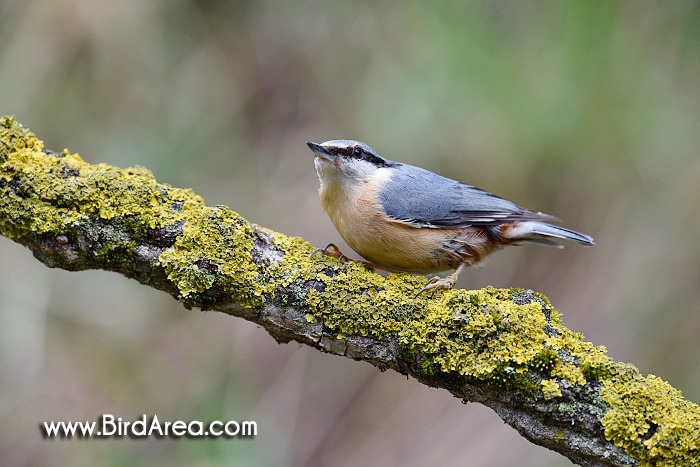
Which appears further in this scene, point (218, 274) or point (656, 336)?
point (656, 336)

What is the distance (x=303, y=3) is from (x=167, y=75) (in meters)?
1.13

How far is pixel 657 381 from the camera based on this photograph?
1993 mm

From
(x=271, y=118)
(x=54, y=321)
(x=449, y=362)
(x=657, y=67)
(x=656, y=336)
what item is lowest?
(x=54, y=321)

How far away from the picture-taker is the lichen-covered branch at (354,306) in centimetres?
192

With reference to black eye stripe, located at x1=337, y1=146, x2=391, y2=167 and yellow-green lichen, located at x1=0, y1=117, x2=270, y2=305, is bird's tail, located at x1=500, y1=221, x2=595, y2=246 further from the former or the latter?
yellow-green lichen, located at x1=0, y1=117, x2=270, y2=305

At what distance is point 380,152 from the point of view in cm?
432

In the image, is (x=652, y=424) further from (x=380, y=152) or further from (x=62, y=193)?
(x=380, y=152)

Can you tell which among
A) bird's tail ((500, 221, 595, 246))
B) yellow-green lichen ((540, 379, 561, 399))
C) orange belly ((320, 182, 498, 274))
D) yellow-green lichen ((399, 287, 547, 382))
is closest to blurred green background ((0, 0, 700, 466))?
bird's tail ((500, 221, 595, 246))

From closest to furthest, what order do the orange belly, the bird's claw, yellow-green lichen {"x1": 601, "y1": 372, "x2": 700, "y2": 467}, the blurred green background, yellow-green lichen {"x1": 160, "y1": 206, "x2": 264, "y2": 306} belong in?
1. yellow-green lichen {"x1": 601, "y1": 372, "x2": 700, "y2": 467}
2. yellow-green lichen {"x1": 160, "y1": 206, "x2": 264, "y2": 306}
3. the bird's claw
4. the orange belly
5. the blurred green background

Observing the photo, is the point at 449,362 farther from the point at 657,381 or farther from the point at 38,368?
the point at 38,368

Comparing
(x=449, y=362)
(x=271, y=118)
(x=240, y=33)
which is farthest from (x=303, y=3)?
(x=449, y=362)

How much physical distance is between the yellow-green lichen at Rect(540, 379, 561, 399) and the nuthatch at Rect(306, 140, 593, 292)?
798 millimetres

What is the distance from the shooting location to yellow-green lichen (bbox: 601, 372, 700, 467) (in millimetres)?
1844

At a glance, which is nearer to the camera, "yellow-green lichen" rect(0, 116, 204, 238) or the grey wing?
"yellow-green lichen" rect(0, 116, 204, 238)
